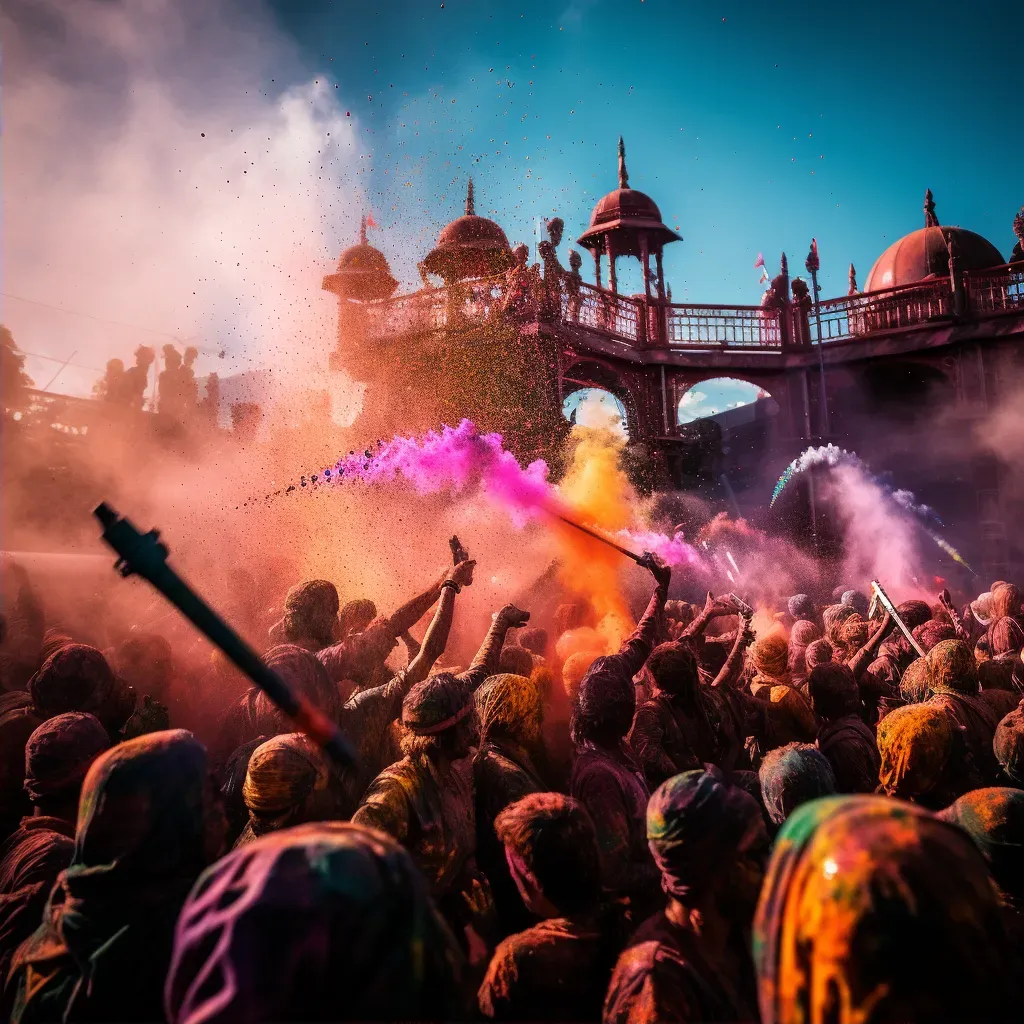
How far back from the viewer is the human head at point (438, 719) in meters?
3.33

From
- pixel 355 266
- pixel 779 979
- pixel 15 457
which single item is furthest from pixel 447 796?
pixel 355 266

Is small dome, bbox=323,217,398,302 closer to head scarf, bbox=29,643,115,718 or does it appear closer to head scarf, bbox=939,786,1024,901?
head scarf, bbox=29,643,115,718

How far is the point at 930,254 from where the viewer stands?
22.5 m

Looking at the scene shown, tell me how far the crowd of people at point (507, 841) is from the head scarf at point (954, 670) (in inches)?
0.6

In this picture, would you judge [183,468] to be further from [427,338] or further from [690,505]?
[690,505]

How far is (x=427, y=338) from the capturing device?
1827cm

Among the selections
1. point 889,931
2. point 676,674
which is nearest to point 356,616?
point 676,674

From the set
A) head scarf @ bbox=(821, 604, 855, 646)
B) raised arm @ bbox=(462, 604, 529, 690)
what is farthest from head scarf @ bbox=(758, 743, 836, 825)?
head scarf @ bbox=(821, 604, 855, 646)

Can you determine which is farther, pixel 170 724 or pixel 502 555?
pixel 502 555

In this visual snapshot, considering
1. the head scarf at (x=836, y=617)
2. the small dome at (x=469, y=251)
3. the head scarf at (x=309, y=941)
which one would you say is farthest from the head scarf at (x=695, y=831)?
the small dome at (x=469, y=251)

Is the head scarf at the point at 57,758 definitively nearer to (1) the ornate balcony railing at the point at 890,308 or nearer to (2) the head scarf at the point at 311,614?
(2) the head scarf at the point at 311,614

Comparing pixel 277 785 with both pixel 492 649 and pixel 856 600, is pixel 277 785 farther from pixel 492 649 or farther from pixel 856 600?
pixel 856 600

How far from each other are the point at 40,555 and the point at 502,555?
756 centimetres

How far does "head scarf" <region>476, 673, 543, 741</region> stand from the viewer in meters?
3.96
